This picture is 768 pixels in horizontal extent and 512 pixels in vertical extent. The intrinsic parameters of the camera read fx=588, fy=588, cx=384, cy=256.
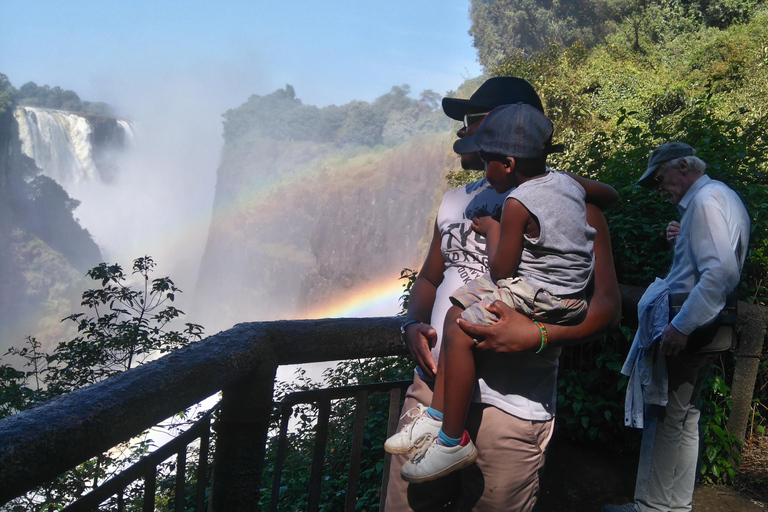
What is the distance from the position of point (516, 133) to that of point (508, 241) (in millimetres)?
308

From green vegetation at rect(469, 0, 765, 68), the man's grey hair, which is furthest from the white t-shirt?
green vegetation at rect(469, 0, 765, 68)

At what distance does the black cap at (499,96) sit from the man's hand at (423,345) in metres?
0.76

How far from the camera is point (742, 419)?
132 inches

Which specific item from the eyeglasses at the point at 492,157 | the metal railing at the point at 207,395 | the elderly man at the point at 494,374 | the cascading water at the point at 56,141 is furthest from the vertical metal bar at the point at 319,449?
the cascading water at the point at 56,141

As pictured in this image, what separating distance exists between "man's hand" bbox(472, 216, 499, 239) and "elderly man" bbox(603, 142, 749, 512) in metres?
1.40

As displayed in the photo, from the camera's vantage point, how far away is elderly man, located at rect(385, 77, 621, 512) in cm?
158

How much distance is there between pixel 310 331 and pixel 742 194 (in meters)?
3.37

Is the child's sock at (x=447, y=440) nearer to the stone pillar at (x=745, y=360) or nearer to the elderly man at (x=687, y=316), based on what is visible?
the elderly man at (x=687, y=316)

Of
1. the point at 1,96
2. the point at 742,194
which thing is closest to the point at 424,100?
the point at 1,96

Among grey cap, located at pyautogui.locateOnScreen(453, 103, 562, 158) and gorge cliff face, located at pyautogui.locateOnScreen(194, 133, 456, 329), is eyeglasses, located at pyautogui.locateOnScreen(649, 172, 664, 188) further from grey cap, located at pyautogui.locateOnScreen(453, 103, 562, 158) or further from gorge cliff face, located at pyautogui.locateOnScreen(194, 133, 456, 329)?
gorge cliff face, located at pyautogui.locateOnScreen(194, 133, 456, 329)

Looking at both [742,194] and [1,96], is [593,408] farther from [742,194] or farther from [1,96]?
[1,96]

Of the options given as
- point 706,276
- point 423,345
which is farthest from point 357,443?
point 706,276

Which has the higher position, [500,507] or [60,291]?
[500,507]

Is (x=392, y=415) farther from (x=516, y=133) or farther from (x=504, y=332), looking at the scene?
(x=516, y=133)
